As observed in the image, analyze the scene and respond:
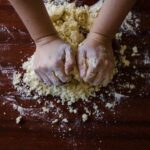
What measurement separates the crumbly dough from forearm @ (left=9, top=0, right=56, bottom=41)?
0.21ft

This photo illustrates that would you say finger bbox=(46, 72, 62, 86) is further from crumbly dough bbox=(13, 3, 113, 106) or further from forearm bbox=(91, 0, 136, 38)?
forearm bbox=(91, 0, 136, 38)

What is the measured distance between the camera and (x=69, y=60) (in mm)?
791

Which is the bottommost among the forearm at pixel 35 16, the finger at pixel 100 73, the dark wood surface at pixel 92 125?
the dark wood surface at pixel 92 125

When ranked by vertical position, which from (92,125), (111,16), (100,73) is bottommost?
(92,125)

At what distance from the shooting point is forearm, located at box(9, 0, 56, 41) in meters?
0.78

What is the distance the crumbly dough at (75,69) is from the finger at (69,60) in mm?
28

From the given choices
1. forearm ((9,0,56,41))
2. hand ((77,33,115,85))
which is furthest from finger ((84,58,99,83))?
forearm ((9,0,56,41))

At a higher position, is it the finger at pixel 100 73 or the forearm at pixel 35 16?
the forearm at pixel 35 16

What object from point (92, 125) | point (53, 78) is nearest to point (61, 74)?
point (53, 78)

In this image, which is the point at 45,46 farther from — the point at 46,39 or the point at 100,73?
the point at 100,73

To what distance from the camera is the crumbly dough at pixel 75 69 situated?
0.84m

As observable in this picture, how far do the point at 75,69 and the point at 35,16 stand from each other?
138 millimetres

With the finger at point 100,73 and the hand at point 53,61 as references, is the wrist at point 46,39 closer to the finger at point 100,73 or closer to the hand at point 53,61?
the hand at point 53,61

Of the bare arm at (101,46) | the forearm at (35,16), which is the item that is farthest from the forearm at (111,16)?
the forearm at (35,16)
